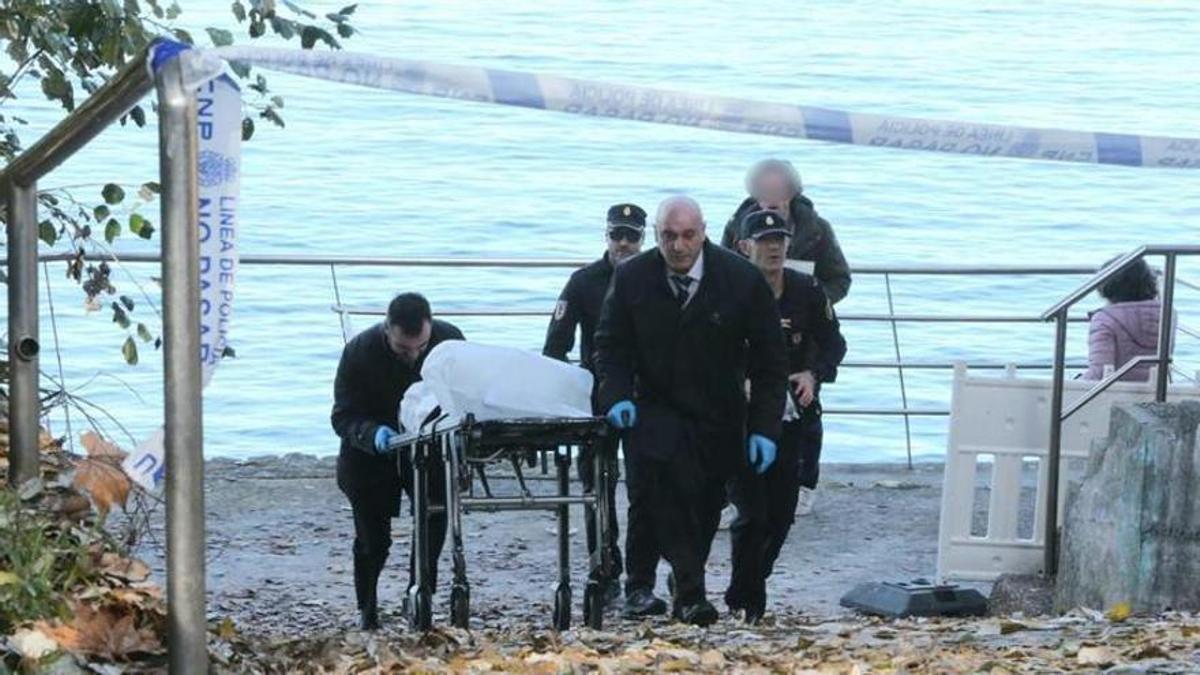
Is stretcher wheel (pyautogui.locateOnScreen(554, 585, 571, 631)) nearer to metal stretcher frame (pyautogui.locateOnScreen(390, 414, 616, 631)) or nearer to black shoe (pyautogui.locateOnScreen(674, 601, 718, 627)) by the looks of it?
metal stretcher frame (pyautogui.locateOnScreen(390, 414, 616, 631))

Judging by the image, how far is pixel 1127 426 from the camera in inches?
408

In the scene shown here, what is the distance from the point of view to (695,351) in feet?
31.4

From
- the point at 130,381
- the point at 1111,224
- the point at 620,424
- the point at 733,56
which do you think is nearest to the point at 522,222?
the point at 1111,224

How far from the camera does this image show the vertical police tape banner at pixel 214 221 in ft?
17.6

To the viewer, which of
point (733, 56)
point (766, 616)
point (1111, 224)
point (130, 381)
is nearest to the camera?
point (766, 616)

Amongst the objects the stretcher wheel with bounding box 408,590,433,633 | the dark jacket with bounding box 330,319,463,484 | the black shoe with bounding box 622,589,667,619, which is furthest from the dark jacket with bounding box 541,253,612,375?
the stretcher wheel with bounding box 408,590,433,633

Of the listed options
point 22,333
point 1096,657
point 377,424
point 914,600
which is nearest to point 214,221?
point 22,333

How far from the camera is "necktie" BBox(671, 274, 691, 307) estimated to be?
9586 mm

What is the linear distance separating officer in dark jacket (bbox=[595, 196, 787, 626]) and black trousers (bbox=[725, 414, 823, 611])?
1.25 ft

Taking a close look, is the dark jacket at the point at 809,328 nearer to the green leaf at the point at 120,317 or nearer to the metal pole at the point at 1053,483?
the metal pole at the point at 1053,483

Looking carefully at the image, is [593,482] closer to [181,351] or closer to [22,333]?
[22,333]

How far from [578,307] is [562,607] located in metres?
1.60

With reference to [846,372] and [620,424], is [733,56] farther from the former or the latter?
[620,424]

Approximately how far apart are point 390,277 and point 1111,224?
9.27 metres
